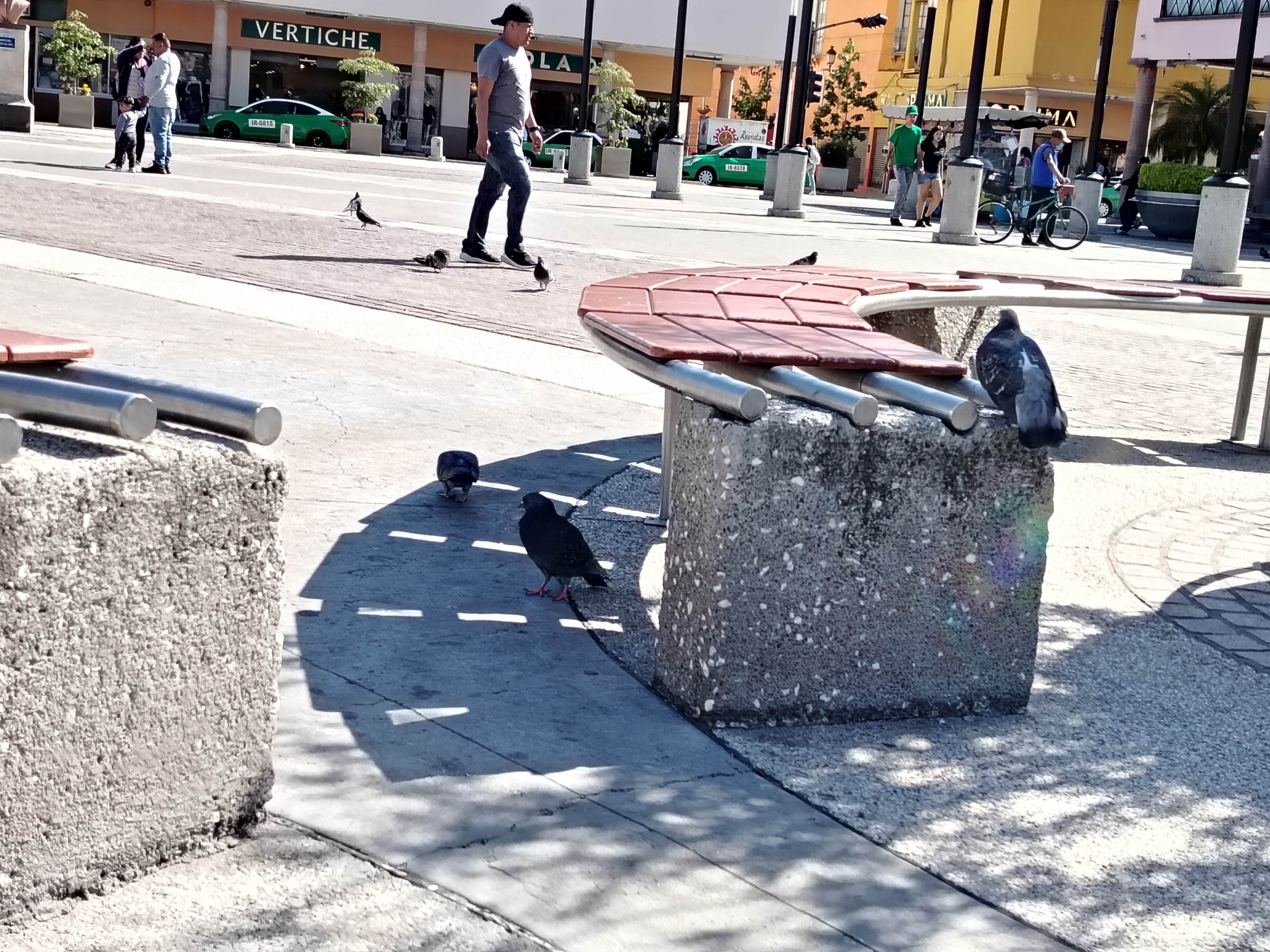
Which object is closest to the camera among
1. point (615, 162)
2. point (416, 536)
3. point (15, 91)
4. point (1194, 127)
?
point (416, 536)

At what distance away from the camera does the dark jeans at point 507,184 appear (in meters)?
12.1

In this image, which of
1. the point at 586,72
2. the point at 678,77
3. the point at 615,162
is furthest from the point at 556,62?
the point at 678,77

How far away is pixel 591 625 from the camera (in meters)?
4.17

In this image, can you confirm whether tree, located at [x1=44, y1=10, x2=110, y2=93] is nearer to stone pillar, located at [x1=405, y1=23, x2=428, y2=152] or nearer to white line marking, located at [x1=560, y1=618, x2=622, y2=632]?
stone pillar, located at [x1=405, y1=23, x2=428, y2=152]

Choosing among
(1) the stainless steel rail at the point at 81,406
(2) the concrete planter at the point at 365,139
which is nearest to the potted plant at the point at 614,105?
(2) the concrete planter at the point at 365,139

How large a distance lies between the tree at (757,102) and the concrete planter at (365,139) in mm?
18488

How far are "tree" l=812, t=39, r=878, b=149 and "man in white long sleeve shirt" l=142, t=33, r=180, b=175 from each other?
1316 inches

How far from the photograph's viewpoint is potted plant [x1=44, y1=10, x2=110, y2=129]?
37125 mm

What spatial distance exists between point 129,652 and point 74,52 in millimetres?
40306

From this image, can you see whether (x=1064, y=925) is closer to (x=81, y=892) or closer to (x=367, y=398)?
(x=81, y=892)

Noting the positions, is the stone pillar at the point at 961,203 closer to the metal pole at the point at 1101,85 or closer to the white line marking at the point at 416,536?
the metal pole at the point at 1101,85

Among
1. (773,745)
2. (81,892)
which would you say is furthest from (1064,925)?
(81,892)

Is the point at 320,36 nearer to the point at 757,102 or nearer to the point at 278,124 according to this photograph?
the point at 278,124

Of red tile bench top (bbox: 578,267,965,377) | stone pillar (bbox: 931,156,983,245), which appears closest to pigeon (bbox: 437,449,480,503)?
red tile bench top (bbox: 578,267,965,377)
